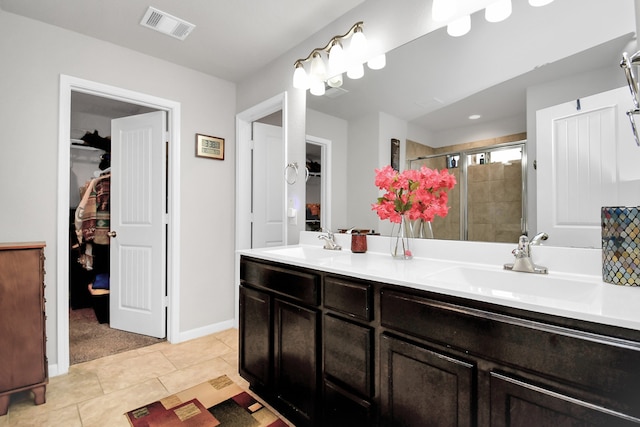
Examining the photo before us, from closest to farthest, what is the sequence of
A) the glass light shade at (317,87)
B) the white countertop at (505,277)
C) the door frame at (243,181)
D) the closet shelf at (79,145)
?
the white countertop at (505,277) < the glass light shade at (317,87) < the door frame at (243,181) < the closet shelf at (79,145)

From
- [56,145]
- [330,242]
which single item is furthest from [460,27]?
[56,145]

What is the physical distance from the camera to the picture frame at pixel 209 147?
2920mm

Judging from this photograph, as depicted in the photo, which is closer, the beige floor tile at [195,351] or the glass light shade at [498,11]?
the glass light shade at [498,11]

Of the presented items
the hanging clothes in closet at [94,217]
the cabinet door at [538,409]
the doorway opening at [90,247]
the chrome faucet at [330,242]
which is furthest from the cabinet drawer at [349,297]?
the hanging clothes in closet at [94,217]

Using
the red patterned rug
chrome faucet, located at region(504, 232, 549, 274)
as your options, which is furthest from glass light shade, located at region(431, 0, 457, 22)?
the red patterned rug

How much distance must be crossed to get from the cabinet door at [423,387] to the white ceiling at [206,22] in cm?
204

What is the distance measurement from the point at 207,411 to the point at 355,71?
90.9 inches

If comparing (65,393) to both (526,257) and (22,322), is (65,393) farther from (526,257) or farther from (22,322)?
(526,257)

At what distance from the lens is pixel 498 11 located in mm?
1423

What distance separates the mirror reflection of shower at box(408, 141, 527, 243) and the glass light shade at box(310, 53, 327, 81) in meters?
1.03

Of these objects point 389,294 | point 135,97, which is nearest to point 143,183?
point 135,97

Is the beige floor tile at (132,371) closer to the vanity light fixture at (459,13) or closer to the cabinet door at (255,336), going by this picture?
the cabinet door at (255,336)

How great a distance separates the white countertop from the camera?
79 centimetres

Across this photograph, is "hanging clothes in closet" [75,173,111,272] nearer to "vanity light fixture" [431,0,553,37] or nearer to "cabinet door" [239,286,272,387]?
"cabinet door" [239,286,272,387]
